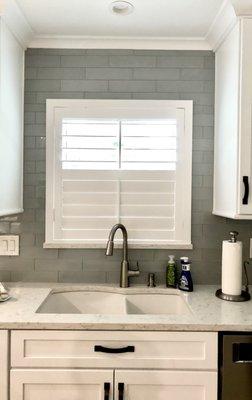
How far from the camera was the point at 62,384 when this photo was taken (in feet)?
4.76

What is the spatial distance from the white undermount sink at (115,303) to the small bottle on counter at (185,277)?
0.18 feet

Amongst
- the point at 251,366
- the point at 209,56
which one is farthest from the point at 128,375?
the point at 209,56

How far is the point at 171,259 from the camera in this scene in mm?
1995

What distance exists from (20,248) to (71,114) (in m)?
→ 0.90

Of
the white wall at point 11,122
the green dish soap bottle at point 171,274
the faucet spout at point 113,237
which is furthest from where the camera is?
the green dish soap bottle at point 171,274

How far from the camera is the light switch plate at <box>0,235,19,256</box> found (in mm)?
2020

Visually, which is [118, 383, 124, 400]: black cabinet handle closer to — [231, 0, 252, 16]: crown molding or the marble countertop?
the marble countertop

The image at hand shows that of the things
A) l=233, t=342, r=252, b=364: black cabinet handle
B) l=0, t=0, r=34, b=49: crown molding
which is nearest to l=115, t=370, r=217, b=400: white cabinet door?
l=233, t=342, r=252, b=364: black cabinet handle

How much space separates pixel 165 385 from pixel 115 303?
0.59 meters

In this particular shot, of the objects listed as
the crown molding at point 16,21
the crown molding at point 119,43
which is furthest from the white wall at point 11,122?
the crown molding at point 119,43

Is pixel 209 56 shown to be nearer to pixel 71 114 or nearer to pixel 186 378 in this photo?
pixel 71 114

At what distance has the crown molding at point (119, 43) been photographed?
1993 mm

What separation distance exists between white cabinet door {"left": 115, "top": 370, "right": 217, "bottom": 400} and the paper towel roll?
470mm

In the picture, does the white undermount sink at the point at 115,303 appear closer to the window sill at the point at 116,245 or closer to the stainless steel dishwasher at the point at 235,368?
the window sill at the point at 116,245
